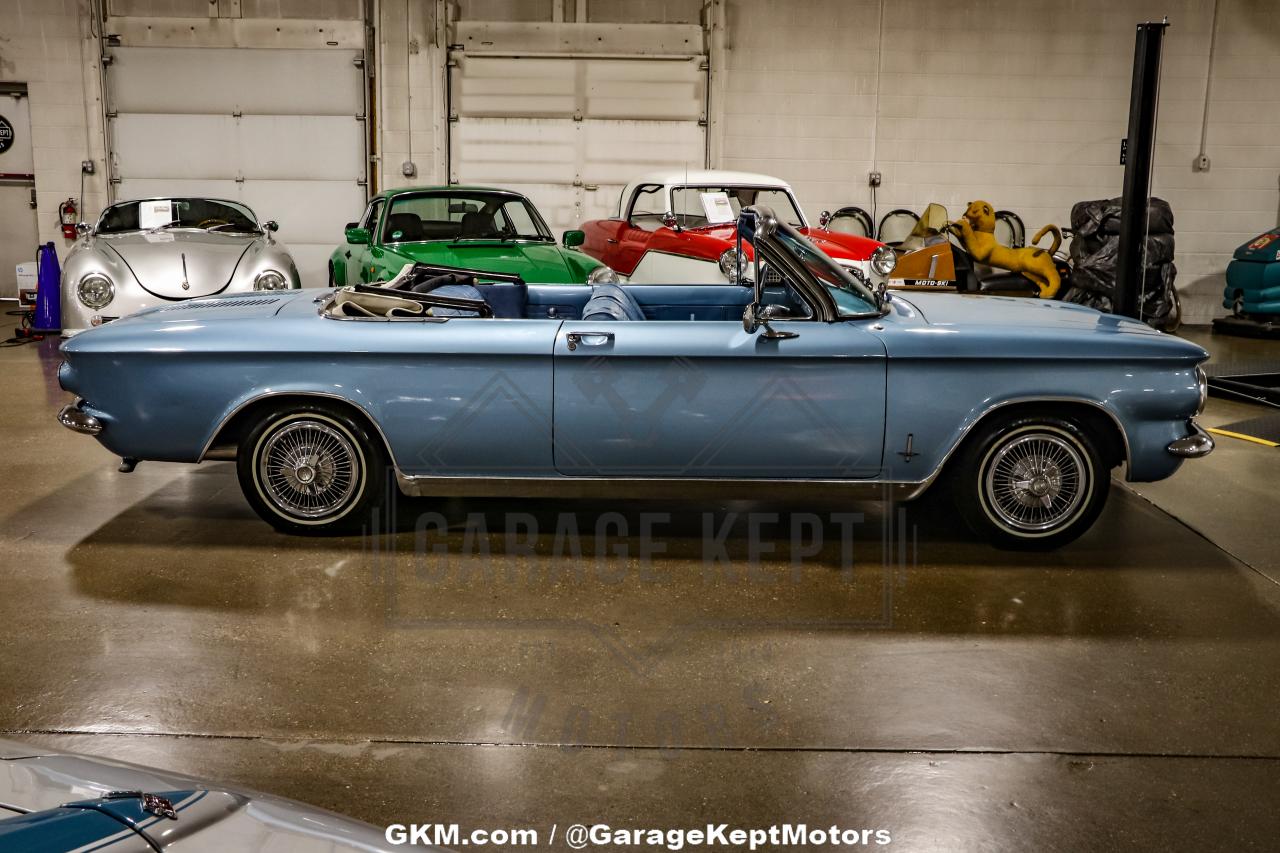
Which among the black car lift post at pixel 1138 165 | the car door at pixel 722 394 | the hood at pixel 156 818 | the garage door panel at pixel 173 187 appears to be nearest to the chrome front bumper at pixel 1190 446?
the car door at pixel 722 394

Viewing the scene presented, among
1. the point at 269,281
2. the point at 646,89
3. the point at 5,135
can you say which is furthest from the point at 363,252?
the point at 5,135

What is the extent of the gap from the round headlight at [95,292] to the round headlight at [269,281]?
1003 millimetres

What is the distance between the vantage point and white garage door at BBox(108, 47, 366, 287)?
44.5 feet

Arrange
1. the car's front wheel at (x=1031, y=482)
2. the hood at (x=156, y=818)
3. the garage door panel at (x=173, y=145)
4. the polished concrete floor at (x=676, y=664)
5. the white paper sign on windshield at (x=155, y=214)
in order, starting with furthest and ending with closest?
the garage door panel at (x=173, y=145) → the white paper sign on windshield at (x=155, y=214) → the car's front wheel at (x=1031, y=482) → the polished concrete floor at (x=676, y=664) → the hood at (x=156, y=818)

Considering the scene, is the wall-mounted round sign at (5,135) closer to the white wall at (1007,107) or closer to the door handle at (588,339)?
the white wall at (1007,107)

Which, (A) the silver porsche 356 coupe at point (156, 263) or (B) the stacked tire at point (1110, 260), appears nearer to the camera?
(A) the silver porsche 356 coupe at point (156, 263)

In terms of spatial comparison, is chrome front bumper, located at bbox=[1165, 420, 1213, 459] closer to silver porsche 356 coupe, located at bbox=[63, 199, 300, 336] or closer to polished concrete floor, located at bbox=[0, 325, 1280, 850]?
polished concrete floor, located at bbox=[0, 325, 1280, 850]

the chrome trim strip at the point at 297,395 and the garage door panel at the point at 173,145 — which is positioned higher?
the garage door panel at the point at 173,145

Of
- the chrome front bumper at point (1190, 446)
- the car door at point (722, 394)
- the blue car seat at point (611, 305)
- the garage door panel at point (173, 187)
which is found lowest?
the chrome front bumper at point (1190, 446)

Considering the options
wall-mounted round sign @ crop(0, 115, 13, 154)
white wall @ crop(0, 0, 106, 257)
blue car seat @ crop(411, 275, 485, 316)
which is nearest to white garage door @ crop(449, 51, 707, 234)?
white wall @ crop(0, 0, 106, 257)

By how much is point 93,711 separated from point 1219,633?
3563 mm

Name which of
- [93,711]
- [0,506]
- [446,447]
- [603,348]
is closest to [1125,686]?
[603,348]

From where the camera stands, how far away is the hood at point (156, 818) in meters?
1.45

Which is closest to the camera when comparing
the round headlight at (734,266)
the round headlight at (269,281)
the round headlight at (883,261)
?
the round headlight at (883,261)
